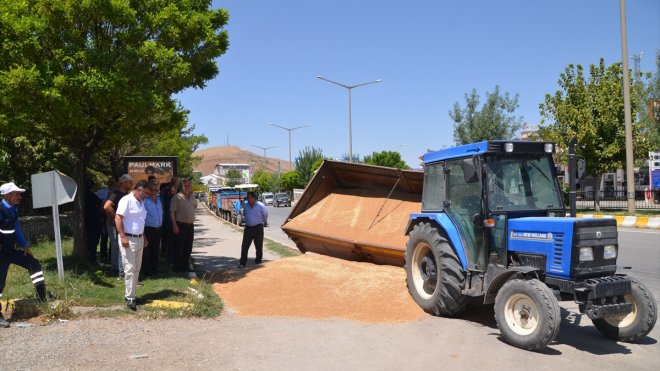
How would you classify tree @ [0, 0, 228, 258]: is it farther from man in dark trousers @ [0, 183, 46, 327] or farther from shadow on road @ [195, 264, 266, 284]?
shadow on road @ [195, 264, 266, 284]

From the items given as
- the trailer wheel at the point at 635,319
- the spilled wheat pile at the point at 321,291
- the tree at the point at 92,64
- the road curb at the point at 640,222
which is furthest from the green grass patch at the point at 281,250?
the road curb at the point at 640,222

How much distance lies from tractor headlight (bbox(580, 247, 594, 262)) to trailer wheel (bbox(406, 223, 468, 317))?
155cm

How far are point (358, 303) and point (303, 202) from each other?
17.5 ft

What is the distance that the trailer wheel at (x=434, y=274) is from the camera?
686 centimetres

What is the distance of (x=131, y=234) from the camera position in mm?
7484

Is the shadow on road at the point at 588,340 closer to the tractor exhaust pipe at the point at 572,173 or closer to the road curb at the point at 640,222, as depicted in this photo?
the tractor exhaust pipe at the point at 572,173

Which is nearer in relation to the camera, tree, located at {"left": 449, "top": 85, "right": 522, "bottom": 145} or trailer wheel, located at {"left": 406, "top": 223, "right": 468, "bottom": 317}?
trailer wheel, located at {"left": 406, "top": 223, "right": 468, "bottom": 317}

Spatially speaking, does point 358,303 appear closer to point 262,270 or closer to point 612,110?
point 262,270

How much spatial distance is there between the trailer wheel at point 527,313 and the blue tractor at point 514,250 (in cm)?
1

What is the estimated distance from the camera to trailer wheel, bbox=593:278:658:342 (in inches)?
229

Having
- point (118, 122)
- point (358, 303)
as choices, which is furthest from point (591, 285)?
point (118, 122)

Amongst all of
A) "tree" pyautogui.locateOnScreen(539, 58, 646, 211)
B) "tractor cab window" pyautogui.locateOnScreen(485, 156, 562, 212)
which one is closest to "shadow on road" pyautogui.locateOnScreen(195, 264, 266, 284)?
"tractor cab window" pyautogui.locateOnScreen(485, 156, 562, 212)

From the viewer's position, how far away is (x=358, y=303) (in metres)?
7.96

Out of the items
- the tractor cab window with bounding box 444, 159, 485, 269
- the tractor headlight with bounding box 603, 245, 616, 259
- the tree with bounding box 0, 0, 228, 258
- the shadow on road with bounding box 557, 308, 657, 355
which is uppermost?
the tree with bounding box 0, 0, 228, 258
